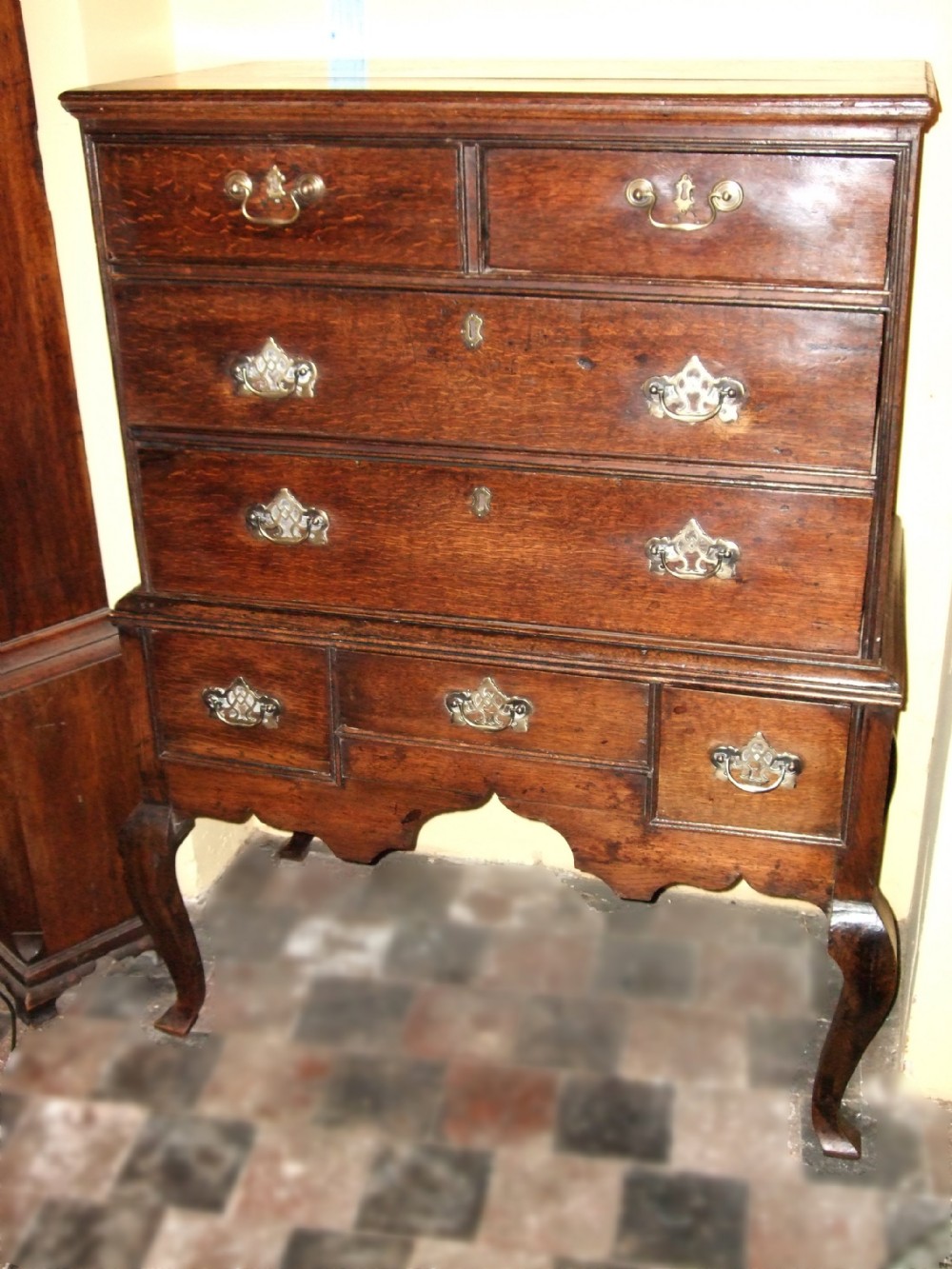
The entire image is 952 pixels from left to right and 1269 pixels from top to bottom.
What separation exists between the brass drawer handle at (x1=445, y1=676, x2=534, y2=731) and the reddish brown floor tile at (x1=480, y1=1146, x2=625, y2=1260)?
68 centimetres

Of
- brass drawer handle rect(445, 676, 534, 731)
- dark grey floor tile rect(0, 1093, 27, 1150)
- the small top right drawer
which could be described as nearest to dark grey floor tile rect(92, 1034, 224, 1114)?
dark grey floor tile rect(0, 1093, 27, 1150)

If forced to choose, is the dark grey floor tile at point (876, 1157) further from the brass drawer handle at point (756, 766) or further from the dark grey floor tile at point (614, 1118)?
the brass drawer handle at point (756, 766)

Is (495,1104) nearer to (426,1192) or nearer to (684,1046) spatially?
(426,1192)

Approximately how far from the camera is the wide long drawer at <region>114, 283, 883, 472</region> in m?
1.68

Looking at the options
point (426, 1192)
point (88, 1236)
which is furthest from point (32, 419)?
point (426, 1192)

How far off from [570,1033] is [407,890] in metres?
0.52

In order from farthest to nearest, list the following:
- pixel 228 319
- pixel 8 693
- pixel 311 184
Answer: pixel 8 693, pixel 228 319, pixel 311 184

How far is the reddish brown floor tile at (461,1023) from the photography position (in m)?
2.33

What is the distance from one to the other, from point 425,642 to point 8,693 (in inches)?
30.3

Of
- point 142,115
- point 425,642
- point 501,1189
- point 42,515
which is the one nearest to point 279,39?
point 142,115

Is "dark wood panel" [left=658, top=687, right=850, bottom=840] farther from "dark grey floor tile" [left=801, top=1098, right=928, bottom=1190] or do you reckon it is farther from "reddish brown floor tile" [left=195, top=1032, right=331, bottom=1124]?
"reddish brown floor tile" [left=195, top=1032, right=331, bottom=1124]

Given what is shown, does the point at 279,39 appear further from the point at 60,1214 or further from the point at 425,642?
the point at 60,1214

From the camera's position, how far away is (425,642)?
6.38 feet

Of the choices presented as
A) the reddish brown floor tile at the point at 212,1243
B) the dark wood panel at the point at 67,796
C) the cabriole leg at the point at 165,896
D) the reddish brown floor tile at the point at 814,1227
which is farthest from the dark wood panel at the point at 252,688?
the reddish brown floor tile at the point at 814,1227
